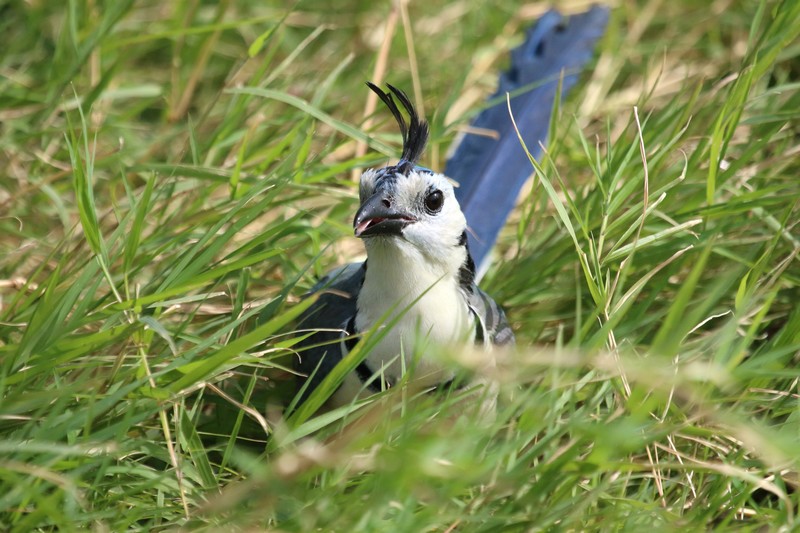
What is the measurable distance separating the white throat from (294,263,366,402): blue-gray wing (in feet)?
0.33

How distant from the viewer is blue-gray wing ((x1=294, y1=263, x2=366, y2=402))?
2.19m

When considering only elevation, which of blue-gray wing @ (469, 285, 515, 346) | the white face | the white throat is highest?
the white face

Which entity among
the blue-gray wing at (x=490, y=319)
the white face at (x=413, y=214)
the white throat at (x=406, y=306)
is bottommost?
the blue-gray wing at (x=490, y=319)

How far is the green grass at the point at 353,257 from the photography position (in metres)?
1.58

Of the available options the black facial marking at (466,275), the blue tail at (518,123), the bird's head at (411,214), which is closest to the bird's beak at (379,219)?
the bird's head at (411,214)

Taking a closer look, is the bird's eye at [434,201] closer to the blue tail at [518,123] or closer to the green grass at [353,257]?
the green grass at [353,257]

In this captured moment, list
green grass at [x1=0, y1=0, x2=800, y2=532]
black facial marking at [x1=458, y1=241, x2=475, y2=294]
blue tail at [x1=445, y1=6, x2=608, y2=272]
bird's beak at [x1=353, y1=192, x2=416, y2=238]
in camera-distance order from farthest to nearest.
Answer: blue tail at [x1=445, y1=6, x2=608, y2=272]
black facial marking at [x1=458, y1=241, x2=475, y2=294]
bird's beak at [x1=353, y1=192, x2=416, y2=238]
green grass at [x1=0, y1=0, x2=800, y2=532]

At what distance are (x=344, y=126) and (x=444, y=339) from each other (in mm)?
728

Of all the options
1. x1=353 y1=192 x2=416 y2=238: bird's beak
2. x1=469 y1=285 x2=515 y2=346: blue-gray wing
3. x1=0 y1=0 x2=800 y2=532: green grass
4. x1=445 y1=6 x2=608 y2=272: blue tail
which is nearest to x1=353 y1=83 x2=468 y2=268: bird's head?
x1=353 y1=192 x2=416 y2=238: bird's beak

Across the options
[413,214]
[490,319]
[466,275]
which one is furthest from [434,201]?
[490,319]

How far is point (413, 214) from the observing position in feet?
6.81

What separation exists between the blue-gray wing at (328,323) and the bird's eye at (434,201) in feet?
0.73

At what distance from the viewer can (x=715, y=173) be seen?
2291 mm

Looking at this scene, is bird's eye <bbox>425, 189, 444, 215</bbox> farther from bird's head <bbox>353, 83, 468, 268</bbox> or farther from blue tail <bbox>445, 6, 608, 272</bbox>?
blue tail <bbox>445, 6, 608, 272</bbox>
